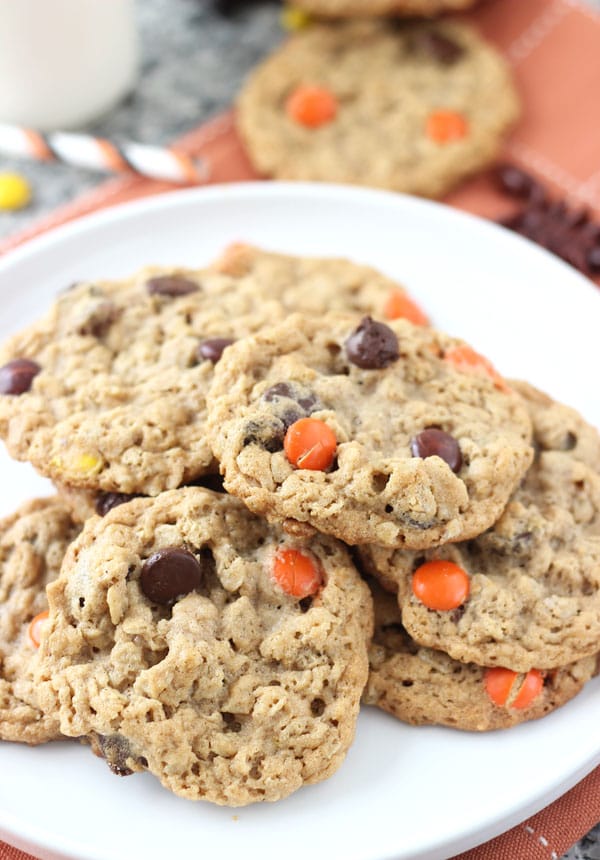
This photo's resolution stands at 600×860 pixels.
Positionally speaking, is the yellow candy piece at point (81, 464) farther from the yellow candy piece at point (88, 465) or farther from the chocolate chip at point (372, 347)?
the chocolate chip at point (372, 347)

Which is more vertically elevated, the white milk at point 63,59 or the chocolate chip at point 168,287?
the chocolate chip at point 168,287

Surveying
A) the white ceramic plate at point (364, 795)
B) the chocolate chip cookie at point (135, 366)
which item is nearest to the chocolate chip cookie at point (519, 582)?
the white ceramic plate at point (364, 795)

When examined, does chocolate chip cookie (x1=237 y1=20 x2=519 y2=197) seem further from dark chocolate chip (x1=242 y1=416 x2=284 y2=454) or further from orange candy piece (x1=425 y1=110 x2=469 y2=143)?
dark chocolate chip (x1=242 y1=416 x2=284 y2=454)

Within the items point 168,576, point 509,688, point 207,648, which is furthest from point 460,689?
point 168,576

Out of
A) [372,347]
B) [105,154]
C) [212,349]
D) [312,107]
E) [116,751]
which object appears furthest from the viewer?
[312,107]

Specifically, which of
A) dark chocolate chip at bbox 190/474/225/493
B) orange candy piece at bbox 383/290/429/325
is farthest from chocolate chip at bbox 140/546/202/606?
orange candy piece at bbox 383/290/429/325

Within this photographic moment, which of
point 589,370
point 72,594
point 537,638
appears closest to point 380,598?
point 537,638

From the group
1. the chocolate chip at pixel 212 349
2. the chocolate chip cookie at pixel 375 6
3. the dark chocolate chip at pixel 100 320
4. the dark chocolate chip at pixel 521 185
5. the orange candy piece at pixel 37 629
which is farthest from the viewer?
the chocolate chip cookie at pixel 375 6

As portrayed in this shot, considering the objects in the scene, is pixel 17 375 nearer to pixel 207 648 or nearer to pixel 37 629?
pixel 37 629
